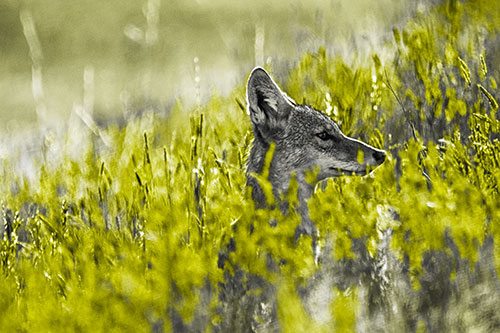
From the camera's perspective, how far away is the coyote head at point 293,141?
480 centimetres

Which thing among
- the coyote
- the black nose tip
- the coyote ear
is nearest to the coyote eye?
the coyote

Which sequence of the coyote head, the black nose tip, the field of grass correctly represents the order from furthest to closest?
the coyote head → the black nose tip → the field of grass

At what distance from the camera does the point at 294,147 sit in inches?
196

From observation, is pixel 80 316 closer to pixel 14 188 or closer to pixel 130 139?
pixel 130 139

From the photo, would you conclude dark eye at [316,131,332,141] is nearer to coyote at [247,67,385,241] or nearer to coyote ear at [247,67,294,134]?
coyote at [247,67,385,241]

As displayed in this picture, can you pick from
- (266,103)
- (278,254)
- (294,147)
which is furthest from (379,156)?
(278,254)

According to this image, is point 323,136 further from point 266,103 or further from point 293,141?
point 266,103

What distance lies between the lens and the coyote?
477 cm

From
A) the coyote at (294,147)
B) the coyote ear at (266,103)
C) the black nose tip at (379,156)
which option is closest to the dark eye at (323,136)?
the coyote at (294,147)

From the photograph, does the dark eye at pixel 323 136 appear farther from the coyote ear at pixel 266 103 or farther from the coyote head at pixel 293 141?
the coyote ear at pixel 266 103

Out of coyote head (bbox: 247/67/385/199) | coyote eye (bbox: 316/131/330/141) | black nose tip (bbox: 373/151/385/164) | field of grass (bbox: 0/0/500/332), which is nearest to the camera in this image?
field of grass (bbox: 0/0/500/332)

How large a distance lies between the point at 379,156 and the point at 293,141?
64 cm

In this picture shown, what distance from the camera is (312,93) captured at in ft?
23.8

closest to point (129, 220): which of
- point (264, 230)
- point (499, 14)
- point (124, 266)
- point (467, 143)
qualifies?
point (124, 266)
